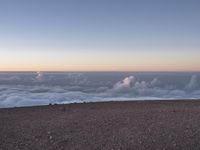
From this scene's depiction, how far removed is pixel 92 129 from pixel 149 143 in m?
2.64

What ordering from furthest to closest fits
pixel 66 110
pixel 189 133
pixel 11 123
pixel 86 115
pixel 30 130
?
pixel 66 110, pixel 86 115, pixel 11 123, pixel 30 130, pixel 189 133

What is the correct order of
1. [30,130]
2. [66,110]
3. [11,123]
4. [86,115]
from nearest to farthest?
[30,130] → [11,123] → [86,115] → [66,110]

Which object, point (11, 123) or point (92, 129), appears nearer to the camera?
point (92, 129)

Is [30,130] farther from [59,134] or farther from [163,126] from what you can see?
[163,126]

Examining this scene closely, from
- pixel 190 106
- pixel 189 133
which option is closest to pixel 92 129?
pixel 189 133

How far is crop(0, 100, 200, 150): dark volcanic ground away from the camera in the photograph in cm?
1244

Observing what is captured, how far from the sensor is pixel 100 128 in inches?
570

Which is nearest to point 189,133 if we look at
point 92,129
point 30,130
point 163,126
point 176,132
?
point 176,132

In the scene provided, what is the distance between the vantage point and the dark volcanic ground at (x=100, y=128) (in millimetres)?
12438

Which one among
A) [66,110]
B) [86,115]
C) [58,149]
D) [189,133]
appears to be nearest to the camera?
[58,149]

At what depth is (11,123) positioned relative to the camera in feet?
52.5

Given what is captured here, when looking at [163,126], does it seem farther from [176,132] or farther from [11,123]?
[11,123]

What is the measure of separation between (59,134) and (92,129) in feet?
4.26

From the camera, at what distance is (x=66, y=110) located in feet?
64.8
